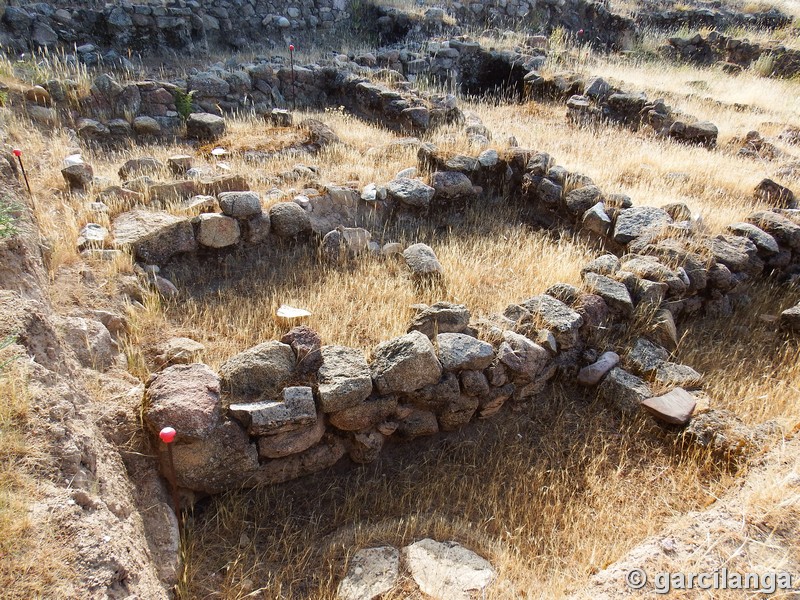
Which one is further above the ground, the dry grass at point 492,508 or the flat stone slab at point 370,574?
the flat stone slab at point 370,574

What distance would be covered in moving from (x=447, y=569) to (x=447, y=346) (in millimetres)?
1454

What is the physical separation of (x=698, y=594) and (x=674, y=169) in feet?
21.0

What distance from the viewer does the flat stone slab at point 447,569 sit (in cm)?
287

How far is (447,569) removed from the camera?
3.00 meters

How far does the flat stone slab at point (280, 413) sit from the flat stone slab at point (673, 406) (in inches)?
96.5

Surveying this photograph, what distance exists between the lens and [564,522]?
3.51 m

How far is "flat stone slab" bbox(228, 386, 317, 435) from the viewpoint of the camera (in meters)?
3.33

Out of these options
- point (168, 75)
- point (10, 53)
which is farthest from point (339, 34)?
point (10, 53)

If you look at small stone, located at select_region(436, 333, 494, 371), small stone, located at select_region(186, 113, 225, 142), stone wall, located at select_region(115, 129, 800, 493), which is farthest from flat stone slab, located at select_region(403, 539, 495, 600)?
small stone, located at select_region(186, 113, 225, 142)

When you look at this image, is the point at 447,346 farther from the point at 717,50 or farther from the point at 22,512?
the point at 717,50

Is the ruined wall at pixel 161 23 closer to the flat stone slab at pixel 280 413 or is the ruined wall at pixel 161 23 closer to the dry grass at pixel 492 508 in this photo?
the flat stone slab at pixel 280 413

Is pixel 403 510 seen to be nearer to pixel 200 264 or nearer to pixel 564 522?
pixel 564 522

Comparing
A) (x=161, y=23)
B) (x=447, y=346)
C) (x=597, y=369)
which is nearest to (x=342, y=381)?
(x=447, y=346)

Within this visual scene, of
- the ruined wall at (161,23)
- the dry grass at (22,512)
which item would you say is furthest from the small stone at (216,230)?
the ruined wall at (161,23)
